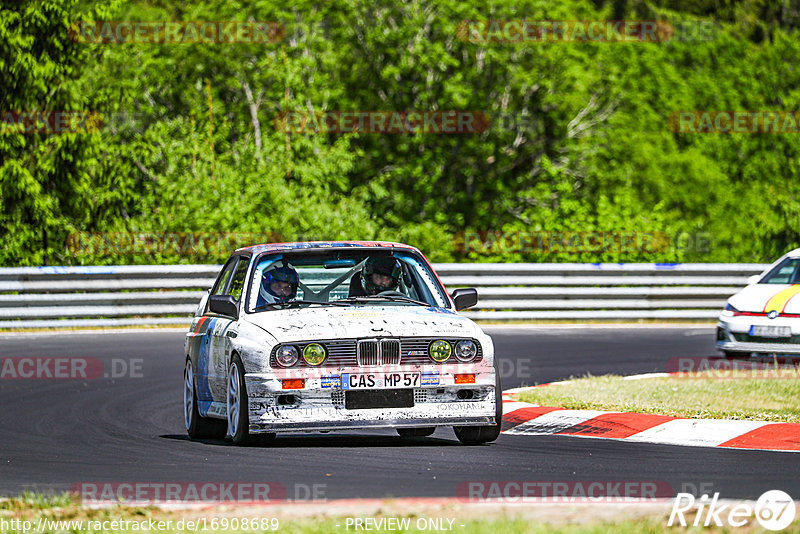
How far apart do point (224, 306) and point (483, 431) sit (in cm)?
208

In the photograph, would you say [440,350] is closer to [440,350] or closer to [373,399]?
[440,350]

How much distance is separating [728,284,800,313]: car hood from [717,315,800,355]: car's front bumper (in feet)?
0.49

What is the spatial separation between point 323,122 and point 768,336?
17.9m

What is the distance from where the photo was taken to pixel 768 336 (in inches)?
642

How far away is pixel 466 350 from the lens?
31.5 feet

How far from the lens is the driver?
10352mm

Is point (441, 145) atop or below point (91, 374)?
atop

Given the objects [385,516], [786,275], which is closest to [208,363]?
[385,516]

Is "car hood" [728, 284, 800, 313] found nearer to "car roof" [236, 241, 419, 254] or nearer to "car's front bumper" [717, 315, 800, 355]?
"car's front bumper" [717, 315, 800, 355]

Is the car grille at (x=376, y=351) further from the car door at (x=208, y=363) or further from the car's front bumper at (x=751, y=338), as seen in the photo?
the car's front bumper at (x=751, y=338)

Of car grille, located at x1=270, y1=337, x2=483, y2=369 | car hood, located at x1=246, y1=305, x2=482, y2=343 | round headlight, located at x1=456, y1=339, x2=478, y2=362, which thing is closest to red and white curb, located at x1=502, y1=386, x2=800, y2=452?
round headlight, located at x1=456, y1=339, x2=478, y2=362

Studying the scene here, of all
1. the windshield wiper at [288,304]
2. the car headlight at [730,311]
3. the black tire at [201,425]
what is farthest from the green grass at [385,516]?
the car headlight at [730,311]

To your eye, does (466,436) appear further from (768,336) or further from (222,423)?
(768,336)

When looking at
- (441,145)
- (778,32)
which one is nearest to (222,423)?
(441,145)
